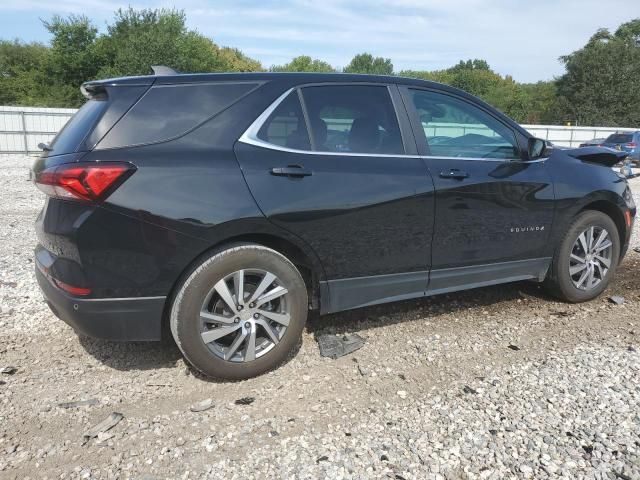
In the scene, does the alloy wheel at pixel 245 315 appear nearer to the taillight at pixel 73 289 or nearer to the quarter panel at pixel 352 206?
the quarter panel at pixel 352 206

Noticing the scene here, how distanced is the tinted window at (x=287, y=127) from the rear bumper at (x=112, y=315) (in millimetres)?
1154

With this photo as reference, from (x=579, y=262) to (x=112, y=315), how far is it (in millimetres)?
3712

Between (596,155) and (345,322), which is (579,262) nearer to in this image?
(596,155)

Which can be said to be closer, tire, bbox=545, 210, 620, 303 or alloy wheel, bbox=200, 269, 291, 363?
alloy wheel, bbox=200, 269, 291, 363

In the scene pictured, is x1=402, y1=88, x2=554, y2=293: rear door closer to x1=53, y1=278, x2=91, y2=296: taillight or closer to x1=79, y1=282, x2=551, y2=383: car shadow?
x1=79, y1=282, x2=551, y2=383: car shadow

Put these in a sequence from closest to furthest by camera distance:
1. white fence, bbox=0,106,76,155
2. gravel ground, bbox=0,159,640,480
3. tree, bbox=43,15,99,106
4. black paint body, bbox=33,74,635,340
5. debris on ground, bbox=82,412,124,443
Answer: gravel ground, bbox=0,159,640,480
debris on ground, bbox=82,412,124,443
black paint body, bbox=33,74,635,340
white fence, bbox=0,106,76,155
tree, bbox=43,15,99,106

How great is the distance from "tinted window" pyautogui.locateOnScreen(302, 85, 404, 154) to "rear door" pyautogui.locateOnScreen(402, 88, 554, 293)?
22 cm

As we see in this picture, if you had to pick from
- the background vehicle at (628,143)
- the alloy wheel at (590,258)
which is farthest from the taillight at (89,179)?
the background vehicle at (628,143)

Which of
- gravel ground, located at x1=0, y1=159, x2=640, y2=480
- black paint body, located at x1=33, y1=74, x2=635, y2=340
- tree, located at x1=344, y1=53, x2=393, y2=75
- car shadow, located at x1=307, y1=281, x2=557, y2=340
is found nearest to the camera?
gravel ground, located at x1=0, y1=159, x2=640, y2=480

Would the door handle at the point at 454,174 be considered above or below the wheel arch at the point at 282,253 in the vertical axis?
above

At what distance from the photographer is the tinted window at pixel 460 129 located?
3.92 m

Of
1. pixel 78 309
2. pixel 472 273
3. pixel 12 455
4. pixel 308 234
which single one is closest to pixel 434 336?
pixel 472 273

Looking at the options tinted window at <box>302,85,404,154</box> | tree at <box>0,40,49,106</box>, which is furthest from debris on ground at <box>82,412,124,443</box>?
tree at <box>0,40,49,106</box>

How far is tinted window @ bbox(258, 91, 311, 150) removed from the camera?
130 inches
